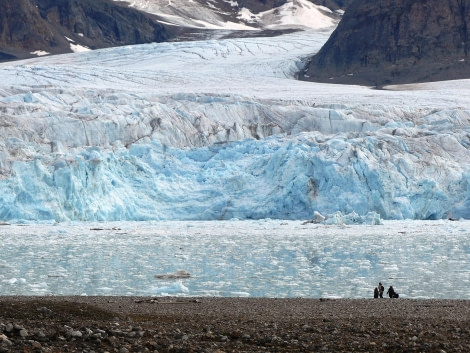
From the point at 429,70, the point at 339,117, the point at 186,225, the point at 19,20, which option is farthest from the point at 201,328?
the point at 19,20

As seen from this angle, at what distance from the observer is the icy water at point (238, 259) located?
37.3ft

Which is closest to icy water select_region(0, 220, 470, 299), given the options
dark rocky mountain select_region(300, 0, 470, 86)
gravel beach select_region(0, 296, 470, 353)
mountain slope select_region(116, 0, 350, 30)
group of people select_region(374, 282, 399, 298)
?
group of people select_region(374, 282, 399, 298)

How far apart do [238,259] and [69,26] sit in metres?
70.4

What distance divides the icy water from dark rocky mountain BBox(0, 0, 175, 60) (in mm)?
53136

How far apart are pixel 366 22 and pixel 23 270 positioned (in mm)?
34389

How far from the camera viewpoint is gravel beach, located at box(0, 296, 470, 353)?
20.0 feet

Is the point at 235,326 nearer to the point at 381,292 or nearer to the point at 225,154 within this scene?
the point at 381,292

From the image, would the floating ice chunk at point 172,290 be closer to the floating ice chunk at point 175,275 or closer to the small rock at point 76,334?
the floating ice chunk at point 175,275

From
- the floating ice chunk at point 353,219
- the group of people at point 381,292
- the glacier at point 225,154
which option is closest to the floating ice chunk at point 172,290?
the group of people at point 381,292

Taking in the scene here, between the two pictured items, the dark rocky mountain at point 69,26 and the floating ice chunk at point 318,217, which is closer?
Answer: the floating ice chunk at point 318,217

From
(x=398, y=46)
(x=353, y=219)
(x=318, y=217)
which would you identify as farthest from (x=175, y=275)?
(x=398, y=46)

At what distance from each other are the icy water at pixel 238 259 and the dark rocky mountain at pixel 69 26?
53136 millimetres

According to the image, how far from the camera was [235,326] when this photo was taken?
724cm

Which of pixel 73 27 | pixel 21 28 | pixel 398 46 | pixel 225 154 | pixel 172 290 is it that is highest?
pixel 73 27
